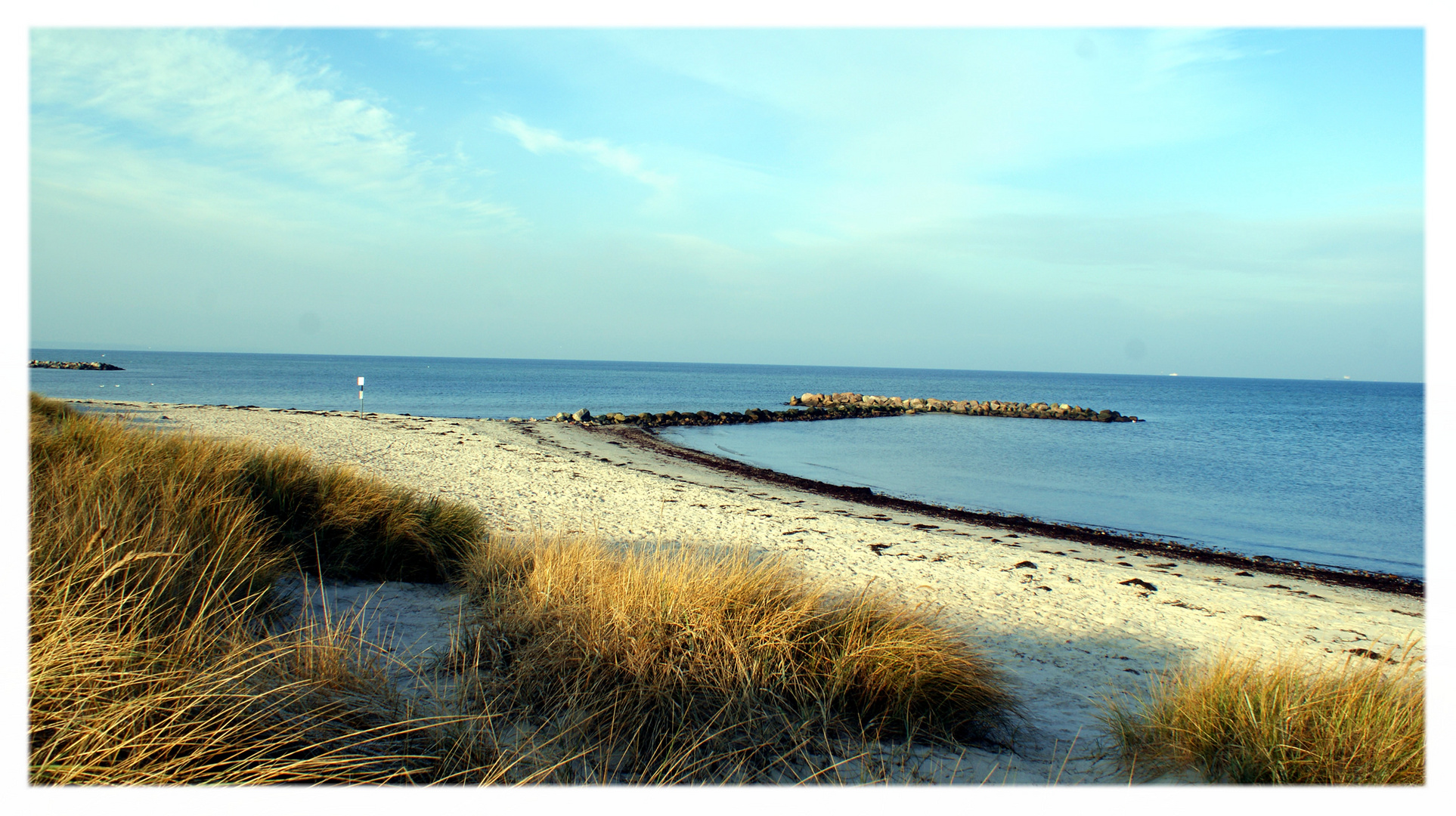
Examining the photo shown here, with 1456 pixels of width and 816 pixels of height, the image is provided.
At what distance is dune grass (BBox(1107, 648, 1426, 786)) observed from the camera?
3.14m

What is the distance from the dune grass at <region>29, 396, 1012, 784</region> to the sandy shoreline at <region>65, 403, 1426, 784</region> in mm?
616

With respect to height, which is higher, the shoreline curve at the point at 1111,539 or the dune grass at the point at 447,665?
the dune grass at the point at 447,665

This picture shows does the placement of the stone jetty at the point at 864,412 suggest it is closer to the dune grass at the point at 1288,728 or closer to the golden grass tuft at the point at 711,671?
the golden grass tuft at the point at 711,671

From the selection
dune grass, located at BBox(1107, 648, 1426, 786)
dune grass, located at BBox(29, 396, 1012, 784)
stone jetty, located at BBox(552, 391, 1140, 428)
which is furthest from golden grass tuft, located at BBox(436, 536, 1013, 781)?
stone jetty, located at BBox(552, 391, 1140, 428)

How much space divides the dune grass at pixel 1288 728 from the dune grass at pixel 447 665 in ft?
2.90

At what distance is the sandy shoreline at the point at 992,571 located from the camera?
5.82 meters

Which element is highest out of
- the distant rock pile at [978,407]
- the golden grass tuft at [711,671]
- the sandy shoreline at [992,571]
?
Answer: the distant rock pile at [978,407]

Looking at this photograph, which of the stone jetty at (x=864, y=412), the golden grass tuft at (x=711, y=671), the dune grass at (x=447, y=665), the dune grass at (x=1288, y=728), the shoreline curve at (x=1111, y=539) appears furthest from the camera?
the stone jetty at (x=864, y=412)

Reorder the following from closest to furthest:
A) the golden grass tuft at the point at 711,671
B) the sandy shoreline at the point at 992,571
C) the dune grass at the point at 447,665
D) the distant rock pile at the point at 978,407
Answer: the dune grass at the point at 447,665
the golden grass tuft at the point at 711,671
the sandy shoreline at the point at 992,571
the distant rock pile at the point at 978,407

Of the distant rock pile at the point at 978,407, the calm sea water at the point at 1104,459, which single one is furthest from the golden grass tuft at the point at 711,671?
the distant rock pile at the point at 978,407

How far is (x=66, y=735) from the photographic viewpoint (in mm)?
2334

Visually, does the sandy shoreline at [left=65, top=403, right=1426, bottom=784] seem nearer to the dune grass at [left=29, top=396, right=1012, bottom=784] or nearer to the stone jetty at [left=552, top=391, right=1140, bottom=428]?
the dune grass at [left=29, top=396, right=1012, bottom=784]

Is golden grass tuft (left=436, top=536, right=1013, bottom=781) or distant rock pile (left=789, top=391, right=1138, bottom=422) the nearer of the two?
golden grass tuft (left=436, top=536, right=1013, bottom=781)

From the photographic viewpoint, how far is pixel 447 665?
3.85 m
